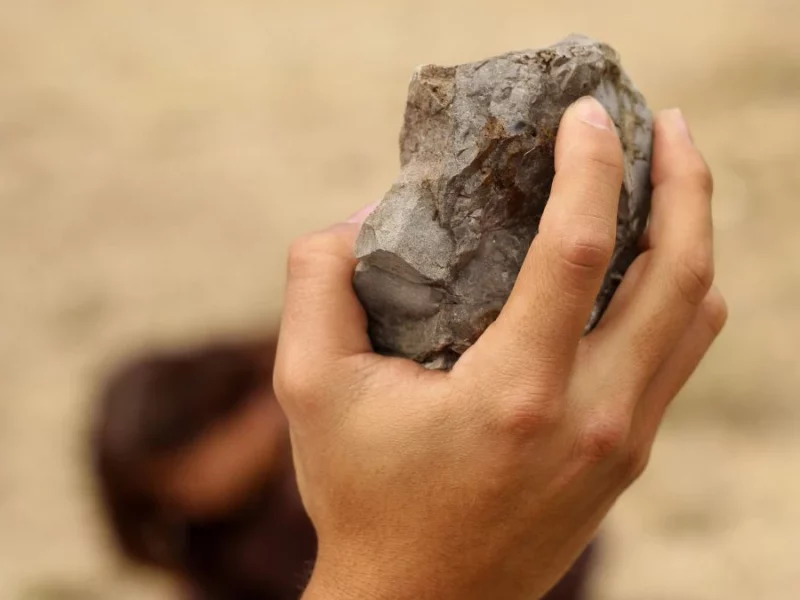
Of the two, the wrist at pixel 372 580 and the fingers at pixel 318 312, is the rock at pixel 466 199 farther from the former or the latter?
the wrist at pixel 372 580

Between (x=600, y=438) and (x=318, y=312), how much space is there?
1.25ft

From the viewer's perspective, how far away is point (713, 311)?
1.20 m

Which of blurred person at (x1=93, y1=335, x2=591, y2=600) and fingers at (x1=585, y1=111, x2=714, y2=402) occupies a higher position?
fingers at (x1=585, y1=111, x2=714, y2=402)

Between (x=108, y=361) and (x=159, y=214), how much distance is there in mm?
959

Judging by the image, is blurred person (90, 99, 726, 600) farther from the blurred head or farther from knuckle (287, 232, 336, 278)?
the blurred head

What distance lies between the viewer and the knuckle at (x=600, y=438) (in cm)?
102

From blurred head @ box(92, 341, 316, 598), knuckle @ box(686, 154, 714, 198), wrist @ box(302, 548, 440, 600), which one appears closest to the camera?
wrist @ box(302, 548, 440, 600)

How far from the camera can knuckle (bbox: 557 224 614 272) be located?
954mm

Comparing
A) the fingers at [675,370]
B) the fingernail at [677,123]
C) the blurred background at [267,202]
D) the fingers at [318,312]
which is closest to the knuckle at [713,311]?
the fingers at [675,370]

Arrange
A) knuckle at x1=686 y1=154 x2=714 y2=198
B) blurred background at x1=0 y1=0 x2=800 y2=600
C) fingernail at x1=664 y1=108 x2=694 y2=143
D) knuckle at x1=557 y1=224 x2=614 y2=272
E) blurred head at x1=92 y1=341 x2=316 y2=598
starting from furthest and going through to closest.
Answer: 1. blurred background at x1=0 y1=0 x2=800 y2=600
2. blurred head at x1=92 y1=341 x2=316 y2=598
3. fingernail at x1=664 y1=108 x2=694 y2=143
4. knuckle at x1=686 y1=154 x2=714 y2=198
5. knuckle at x1=557 y1=224 x2=614 y2=272

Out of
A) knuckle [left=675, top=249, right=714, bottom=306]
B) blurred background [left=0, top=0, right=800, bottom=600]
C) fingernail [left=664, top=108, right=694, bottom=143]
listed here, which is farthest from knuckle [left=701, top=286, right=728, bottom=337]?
blurred background [left=0, top=0, right=800, bottom=600]

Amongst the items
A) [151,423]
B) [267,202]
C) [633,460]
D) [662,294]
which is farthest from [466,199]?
[267,202]

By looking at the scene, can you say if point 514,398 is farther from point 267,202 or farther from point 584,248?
point 267,202

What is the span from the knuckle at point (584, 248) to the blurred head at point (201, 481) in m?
1.32
